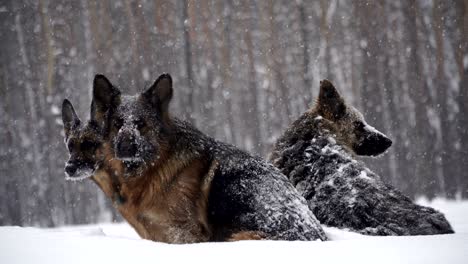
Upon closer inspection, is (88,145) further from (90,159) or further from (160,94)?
(160,94)

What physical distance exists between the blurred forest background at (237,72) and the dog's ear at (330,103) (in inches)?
67.8

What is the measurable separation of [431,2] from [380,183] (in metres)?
3.34

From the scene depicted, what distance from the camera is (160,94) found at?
4.16m

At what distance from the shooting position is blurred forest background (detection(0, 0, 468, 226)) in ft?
22.4

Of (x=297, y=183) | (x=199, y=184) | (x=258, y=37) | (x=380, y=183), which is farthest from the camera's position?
(x=258, y=37)

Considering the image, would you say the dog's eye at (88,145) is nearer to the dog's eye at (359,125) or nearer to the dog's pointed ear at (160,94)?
the dog's pointed ear at (160,94)

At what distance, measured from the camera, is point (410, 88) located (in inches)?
271

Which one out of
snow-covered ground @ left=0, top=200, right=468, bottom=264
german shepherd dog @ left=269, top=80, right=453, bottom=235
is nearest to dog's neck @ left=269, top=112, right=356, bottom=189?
german shepherd dog @ left=269, top=80, right=453, bottom=235

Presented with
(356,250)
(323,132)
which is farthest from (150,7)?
(356,250)

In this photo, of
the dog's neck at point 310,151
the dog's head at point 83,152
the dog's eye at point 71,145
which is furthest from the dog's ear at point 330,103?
the dog's eye at point 71,145

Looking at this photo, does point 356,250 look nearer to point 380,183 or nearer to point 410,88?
point 380,183

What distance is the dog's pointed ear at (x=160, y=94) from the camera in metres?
4.12

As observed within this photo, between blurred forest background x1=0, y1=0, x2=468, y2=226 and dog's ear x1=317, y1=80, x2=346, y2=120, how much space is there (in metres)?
1.72

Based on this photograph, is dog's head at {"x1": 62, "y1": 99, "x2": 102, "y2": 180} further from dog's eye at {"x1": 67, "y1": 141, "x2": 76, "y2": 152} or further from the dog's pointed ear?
the dog's pointed ear
